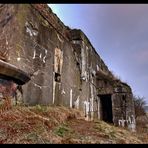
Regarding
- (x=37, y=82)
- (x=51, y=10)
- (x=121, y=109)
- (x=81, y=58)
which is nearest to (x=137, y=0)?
(x=37, y=82)

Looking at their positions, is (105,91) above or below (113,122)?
above

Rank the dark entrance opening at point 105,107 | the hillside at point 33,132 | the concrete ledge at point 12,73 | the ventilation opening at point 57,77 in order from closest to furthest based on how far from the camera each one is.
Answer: the hillside at point 33,132, the concrete ledge at point 12,73, the ventilation opening at point 57,77, the dark entrance opening at point 105,107

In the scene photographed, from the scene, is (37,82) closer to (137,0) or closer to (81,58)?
(81,58)

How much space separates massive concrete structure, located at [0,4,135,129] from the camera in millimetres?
5461

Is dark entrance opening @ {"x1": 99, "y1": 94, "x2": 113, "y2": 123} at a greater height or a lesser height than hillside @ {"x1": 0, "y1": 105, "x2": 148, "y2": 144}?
greater

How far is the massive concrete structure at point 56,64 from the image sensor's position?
215 inches

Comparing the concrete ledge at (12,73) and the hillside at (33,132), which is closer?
the hillside at (33,132)

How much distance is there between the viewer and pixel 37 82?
6.02 m

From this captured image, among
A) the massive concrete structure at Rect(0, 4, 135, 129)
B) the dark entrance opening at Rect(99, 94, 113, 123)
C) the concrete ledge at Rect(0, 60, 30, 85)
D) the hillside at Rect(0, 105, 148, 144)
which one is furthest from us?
the dark entrance opening at Rect(99, 94, 113, 123)

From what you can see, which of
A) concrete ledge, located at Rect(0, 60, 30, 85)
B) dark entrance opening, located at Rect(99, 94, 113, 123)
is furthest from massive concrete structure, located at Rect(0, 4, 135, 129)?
concrete ledge, located at Rect(0, 60, 30, 85)

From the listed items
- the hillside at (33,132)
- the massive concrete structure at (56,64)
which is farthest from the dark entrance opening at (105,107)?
the hillside at (33,132)

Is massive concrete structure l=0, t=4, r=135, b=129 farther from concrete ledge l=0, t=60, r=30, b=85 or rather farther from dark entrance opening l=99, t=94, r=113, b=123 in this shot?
concrete ledge l=0, t=60, r=30, b=85

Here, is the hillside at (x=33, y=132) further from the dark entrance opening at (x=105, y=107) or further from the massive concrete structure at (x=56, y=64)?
the dark entrance opening at (x=105, y=107)

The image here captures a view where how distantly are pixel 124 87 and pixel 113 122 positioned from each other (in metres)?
1.54
